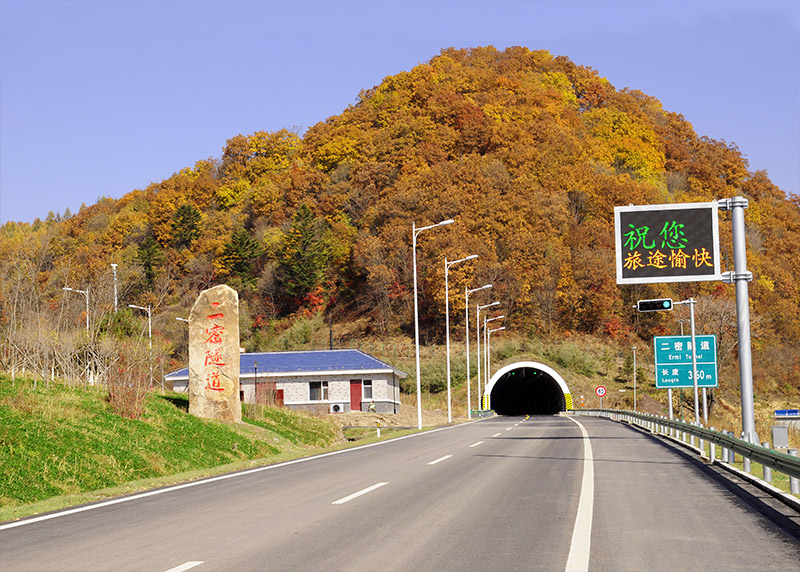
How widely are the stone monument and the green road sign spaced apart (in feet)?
63.3

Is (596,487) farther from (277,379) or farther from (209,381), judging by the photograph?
(277,379)

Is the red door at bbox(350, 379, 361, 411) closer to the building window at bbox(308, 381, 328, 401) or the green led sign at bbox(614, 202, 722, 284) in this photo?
the building window at bbox(308, 381, 328, 401)

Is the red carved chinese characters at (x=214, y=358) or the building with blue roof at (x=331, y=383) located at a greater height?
the red carved chinese characters at (x=214, y=358)

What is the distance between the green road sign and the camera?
111 feet

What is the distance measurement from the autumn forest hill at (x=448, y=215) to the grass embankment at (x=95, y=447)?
47.8 meters

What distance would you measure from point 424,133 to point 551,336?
2739 cm

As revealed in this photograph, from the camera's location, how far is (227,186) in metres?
107

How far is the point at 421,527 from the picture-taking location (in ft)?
29.9

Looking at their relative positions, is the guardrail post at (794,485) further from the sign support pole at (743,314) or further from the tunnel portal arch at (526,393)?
the tunnel portal arch at (526,393)

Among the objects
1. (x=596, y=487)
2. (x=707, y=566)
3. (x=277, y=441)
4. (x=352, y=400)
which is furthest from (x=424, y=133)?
(x=707, y=566)

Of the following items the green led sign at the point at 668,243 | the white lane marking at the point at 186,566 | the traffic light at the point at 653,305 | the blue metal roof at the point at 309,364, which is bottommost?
the blue metal roof at the point at 309,364

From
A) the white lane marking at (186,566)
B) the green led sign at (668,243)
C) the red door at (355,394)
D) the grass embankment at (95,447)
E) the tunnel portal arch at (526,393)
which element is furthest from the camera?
the tunnel portal arch at (526,393)

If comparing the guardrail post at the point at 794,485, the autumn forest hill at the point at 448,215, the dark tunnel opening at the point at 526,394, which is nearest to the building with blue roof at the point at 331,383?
the autumn forest hill at the point at 448,215

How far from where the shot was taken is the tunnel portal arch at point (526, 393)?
86938 millimetres
